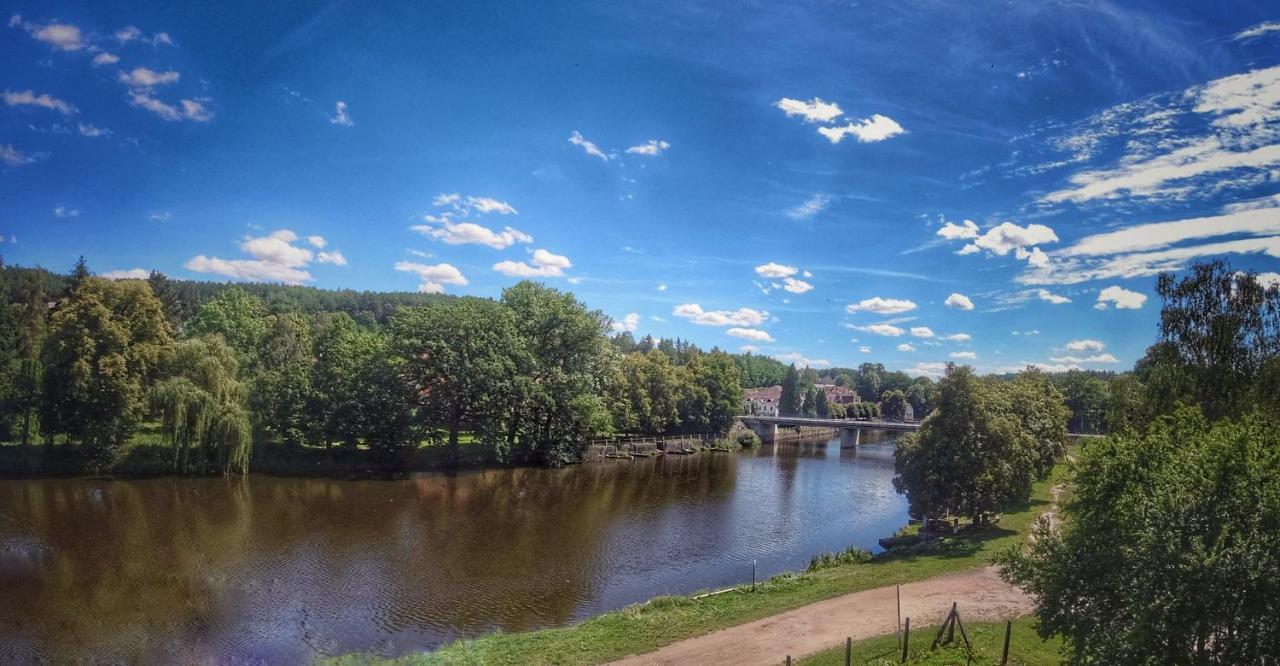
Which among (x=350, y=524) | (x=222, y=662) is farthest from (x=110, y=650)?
(x=350, y=524)

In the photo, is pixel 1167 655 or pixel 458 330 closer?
pixel 1167 655

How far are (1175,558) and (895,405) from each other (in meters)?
127

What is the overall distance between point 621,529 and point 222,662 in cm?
2024

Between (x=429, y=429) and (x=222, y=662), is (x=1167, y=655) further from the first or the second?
(x=429, y=429)

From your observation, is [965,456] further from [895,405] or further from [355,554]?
[895,405]

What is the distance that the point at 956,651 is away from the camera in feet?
55.9

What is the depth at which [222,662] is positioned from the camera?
18.6 metres

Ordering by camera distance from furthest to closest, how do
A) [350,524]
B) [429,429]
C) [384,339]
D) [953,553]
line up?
[384,339] < [429,429] < [350,524] < [953,553]

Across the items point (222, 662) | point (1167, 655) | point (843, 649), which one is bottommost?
point (222, 662)

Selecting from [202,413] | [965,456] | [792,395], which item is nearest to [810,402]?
[792,395]

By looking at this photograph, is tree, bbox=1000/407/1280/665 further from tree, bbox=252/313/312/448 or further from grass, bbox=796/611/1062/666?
tree, bbox=252/313/312/448

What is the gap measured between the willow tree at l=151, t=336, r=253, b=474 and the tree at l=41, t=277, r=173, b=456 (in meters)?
2.24

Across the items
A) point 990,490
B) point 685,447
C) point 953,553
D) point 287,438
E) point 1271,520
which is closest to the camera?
point 1271,520

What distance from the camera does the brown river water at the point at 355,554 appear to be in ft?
68.0
